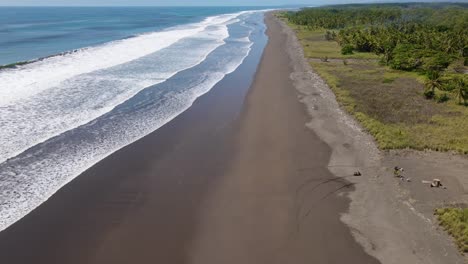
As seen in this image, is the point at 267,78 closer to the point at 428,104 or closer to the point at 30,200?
the point at 428,104

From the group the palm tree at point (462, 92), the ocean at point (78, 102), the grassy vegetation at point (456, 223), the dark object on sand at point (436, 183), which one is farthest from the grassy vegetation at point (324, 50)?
the grassy vegetation at point (456, 223)

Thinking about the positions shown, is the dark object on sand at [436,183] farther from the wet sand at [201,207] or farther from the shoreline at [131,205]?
the shoreline at [131,205]

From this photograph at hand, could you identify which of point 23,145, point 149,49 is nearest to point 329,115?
point 23,145

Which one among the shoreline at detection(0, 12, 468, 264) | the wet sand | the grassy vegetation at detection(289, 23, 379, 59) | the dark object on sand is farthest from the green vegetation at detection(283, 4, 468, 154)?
the wet sand

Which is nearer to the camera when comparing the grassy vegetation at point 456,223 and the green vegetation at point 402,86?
the grassy vegetation at point 456,223

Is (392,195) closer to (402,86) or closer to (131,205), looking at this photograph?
(131,205)

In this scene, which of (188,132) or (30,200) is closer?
Result: (30,200)

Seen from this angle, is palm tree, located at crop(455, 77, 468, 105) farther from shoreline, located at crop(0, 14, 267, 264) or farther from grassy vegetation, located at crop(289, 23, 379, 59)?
grassy vegetation, located at crop(289, 23, 379, 59)
